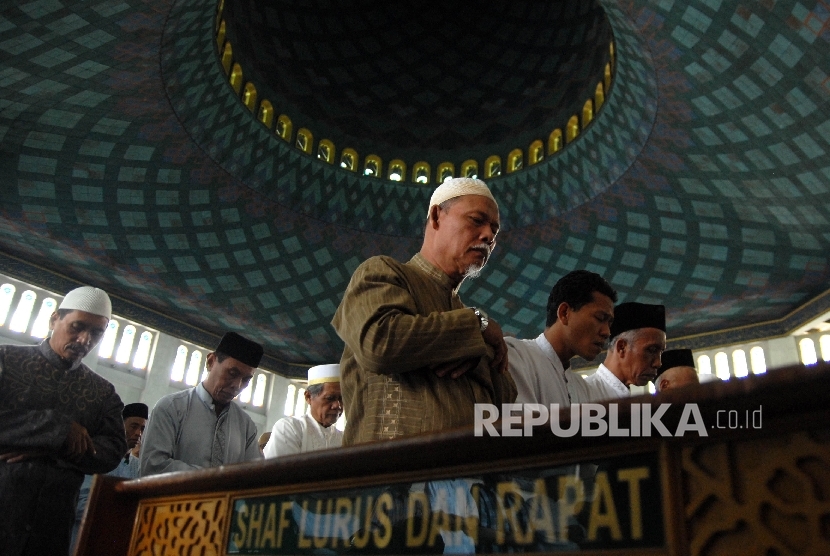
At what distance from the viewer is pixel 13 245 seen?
12219 mm

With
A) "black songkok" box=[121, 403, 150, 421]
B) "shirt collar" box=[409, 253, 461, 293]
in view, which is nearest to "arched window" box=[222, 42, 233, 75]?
"black songkok" box=[121, 403, 150, 421]

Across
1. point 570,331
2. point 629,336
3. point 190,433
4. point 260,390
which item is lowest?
point 190,433

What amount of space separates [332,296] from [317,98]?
4354 mm

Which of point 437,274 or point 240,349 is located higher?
point 240,349

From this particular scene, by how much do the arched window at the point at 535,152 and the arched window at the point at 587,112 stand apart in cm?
112

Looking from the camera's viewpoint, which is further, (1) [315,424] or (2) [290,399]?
(2) [290,399]

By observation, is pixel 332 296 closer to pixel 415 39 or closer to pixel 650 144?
pixel 415 39

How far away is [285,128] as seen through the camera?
43.5 ft

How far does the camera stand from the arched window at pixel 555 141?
1288 cm

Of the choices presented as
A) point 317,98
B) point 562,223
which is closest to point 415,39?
point 317,98

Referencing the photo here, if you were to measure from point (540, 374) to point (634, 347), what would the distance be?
Answer: 1.06 m

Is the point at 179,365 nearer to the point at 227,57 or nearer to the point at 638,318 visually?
the point at 227,57

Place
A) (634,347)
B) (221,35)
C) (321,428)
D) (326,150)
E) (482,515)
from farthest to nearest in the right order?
1. (326,150)
2. (221,35)
3. (321,428)
4. (634,347)
5. (482,515)

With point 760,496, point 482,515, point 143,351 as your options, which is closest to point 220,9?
point 143,351
